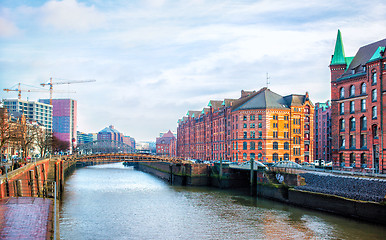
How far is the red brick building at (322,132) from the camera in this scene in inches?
4953

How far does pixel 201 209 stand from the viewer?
52.4m

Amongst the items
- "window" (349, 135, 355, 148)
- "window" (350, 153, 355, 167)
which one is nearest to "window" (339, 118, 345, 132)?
"window" (349, 135, 355, 148)

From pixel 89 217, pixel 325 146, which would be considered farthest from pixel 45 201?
pixel 325 146

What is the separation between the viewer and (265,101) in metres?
98.3

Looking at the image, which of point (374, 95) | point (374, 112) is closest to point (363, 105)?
point (374, 112)

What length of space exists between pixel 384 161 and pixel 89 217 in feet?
133

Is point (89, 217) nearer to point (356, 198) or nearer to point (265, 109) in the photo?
point (356, 198)

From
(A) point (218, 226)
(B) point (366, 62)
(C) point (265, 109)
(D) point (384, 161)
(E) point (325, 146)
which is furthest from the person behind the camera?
(E) point (325, 146)

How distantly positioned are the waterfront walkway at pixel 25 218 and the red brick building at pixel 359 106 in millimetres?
45864

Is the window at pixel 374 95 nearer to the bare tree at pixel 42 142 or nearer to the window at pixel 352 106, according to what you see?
the window at pixel 352 106

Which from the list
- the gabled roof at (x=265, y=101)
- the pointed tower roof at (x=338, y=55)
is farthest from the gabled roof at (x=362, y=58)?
the gabled roof at (x=265, y=101)

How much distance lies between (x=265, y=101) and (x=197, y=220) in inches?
2286

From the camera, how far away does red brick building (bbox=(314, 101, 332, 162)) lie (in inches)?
4953

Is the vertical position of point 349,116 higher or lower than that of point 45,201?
higher
